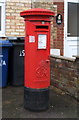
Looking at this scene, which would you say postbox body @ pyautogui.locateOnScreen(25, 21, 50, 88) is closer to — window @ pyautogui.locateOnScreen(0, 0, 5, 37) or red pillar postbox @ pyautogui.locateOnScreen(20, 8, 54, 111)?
red pillar postbox @ pyautogui.locateOnScreen(20, 8, 54, 111)

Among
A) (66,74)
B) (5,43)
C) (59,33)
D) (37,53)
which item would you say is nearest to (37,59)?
(37,53)

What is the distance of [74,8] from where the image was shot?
798cm

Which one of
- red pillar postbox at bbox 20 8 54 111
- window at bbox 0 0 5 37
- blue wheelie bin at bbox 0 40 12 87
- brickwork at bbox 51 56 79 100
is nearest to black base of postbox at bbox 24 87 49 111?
red pillar postbox at bbox 20 8 54 111

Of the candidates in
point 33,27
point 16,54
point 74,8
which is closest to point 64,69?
point 16,54

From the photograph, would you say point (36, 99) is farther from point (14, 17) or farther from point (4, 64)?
point (14, 17)

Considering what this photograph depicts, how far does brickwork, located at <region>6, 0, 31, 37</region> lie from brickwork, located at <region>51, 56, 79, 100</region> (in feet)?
5.46

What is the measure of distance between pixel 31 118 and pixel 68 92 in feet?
5.82

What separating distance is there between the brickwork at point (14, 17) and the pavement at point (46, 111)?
7.38ft

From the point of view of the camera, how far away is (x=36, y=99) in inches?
166

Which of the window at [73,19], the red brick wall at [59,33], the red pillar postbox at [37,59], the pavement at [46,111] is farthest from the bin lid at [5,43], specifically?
the window at [73,19]

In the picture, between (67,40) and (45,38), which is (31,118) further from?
(67,40)

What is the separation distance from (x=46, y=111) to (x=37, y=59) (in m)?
1.05

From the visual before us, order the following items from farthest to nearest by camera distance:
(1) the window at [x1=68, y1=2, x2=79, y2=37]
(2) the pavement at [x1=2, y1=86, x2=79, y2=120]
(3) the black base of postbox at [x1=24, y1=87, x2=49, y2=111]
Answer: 1. (1) the window at [x1=68, y1=2, x2=79, y2=37]
2. (3) the black base of postbox at [x1=24, y1=87, x2=49, y2=111]
3. (2) the pavement at [x1=2, y1=86, x2=79, y2=120]

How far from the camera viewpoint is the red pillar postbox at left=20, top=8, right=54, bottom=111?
4.11 m
